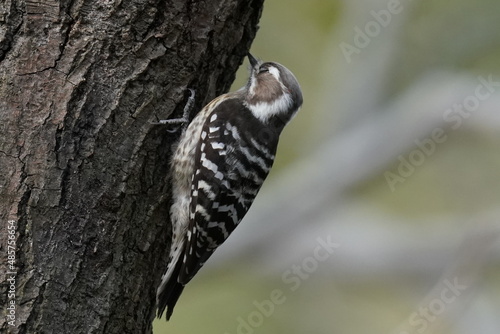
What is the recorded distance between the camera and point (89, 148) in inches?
125

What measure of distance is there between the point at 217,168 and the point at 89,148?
3.54 ft

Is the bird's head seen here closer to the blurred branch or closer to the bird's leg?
the bird's leg

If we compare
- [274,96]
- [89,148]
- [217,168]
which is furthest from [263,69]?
[89,148]

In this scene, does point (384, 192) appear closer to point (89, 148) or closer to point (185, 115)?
point (185, 115)

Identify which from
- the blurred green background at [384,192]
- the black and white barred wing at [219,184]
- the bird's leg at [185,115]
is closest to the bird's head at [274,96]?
the black and white barred wing at [219,184]

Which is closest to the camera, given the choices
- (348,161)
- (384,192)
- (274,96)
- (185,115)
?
(185,115)

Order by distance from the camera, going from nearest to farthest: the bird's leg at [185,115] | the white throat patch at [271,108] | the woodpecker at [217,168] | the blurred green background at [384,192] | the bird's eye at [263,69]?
the bird's leg at [185,115], the woodpecker at [217,168], the white throat patch at [271,108], the bird's eye at [263,69], the blurred green background at [384,192]

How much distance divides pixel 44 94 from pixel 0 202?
501 mm

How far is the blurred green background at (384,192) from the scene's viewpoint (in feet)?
22.5

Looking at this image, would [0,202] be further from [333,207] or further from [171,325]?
[171,325]

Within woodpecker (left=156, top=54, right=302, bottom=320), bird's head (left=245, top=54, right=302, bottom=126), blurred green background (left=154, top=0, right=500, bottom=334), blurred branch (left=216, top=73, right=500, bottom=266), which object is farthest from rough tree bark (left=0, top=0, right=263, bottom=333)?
blurred green background (left=154, top=0, right=500, bottom=334)

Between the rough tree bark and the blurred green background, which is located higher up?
the rough tree bark

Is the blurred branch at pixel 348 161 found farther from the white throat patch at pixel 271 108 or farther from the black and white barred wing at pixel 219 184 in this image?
the black and white barred wing at pixel 219 184

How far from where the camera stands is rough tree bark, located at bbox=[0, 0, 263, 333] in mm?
2996
